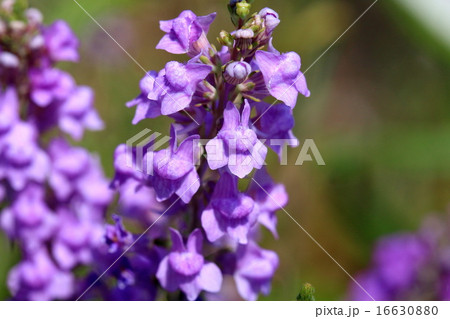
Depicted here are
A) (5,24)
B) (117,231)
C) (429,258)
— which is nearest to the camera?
(117,231)

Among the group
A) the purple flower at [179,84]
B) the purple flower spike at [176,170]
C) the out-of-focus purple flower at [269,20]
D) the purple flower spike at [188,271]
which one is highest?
the out-of-focus purple flower at [269,20]

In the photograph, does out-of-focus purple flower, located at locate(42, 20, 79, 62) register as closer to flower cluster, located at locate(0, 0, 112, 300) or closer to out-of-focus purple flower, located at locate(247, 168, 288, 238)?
flower cluster, located at locate(0, 0, 112, 300)

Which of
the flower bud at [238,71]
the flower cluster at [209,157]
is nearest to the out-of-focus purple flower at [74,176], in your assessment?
the flower cluster at [209,157]

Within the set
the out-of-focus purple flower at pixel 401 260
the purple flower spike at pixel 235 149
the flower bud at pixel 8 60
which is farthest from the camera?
the out-of-focus purple flower at pixel 401 260

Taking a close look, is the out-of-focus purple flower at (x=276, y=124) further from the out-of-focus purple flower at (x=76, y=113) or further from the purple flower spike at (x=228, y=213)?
the out-of-focus purple flower at (x=76, y=113)

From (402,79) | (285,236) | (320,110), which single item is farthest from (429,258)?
(402,79)

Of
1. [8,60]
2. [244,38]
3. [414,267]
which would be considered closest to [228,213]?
[244,38]

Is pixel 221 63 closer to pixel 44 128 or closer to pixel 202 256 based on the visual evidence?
pixel 202 256
